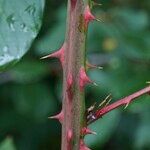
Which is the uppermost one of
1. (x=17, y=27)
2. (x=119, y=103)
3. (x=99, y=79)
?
(x=17, y=27)

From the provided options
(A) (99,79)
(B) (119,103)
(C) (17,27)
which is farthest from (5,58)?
(A) (99,79)

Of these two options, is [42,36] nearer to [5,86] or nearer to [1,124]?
[5,86]

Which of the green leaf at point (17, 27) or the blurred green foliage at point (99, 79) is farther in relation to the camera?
the blurred green foliage at point (99, 79)

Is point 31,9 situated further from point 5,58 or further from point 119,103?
point 119,103

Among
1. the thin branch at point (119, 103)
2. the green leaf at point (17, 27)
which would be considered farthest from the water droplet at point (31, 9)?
the thin branch at point (119, 103)

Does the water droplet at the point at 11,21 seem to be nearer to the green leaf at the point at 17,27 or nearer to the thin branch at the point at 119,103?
the green leaf at the point at 17,27

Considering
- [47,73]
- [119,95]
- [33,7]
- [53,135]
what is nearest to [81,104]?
[33,7]

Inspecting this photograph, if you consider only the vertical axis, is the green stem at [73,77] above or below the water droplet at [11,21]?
below
